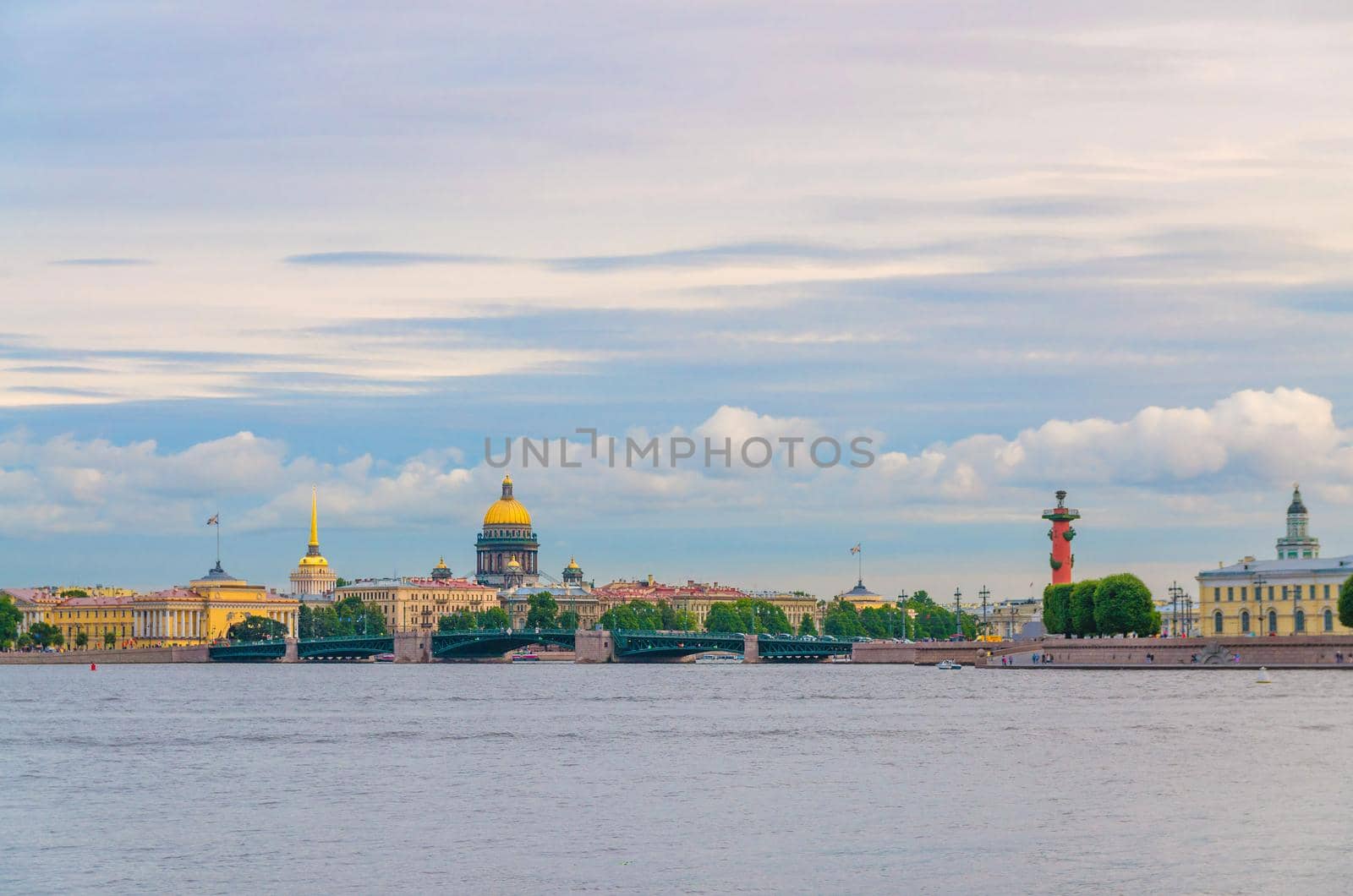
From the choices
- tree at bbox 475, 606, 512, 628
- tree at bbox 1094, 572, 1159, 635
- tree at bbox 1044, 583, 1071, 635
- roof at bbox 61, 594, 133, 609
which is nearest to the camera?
tree at bbox 1094, 572, 1159, 635

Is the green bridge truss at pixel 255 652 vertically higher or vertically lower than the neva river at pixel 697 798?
higher

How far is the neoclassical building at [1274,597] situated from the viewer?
106 m

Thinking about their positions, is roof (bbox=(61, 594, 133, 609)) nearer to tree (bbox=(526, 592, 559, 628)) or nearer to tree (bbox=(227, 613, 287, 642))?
tree (bbox=(227, 613, 287, 642))

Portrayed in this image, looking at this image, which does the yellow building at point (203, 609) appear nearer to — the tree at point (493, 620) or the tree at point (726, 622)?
the tree at point (493, 620)

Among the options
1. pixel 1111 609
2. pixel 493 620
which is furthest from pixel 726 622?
pixel 1111 609

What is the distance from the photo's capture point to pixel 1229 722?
4703 cm

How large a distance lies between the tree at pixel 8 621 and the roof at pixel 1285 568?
3147 inches

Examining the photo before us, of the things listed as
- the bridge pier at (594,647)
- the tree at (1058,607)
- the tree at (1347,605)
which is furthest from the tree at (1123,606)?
the bridge pier at (594,647)

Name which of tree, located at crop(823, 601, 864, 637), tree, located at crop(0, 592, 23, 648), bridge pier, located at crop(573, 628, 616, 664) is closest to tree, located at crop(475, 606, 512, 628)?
tree, located at crop(823, 601, 864, 637)

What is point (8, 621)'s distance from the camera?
148 metres

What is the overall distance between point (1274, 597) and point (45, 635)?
88.5 metres

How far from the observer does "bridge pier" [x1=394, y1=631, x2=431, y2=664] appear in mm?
131750

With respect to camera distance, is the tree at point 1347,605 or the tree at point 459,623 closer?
the tree at point 1347,605

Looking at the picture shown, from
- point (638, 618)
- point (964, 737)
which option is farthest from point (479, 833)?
point (638, 618)
